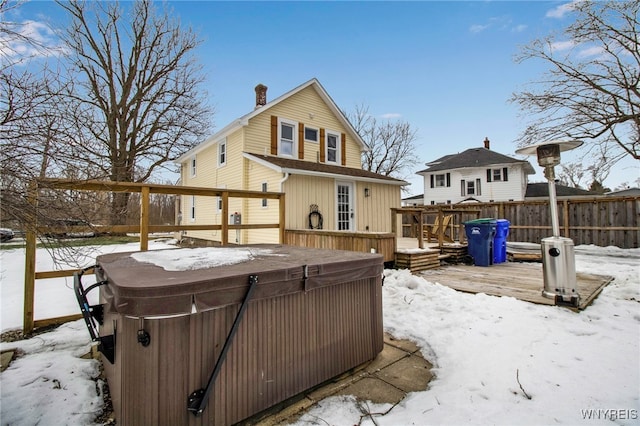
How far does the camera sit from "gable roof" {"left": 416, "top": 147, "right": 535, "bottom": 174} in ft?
73.4

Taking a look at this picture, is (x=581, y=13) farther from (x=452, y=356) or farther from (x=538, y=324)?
(x=452, y=356)

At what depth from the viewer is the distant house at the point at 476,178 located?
21.9 metres

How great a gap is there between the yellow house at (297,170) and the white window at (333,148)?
0.04m

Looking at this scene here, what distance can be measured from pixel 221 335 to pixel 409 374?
4.94 feet

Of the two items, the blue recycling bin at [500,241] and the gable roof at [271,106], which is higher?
the gable roof at [271,106]

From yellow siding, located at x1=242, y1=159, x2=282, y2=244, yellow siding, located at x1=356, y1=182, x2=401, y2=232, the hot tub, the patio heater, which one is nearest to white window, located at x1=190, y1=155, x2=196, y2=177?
yellow siding, located at x1=242, y1=159, x2=282, y2=244

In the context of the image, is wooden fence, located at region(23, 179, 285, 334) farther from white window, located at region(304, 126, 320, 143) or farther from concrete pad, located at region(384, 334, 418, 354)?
white window, located at region(304, 126, 320, 143)

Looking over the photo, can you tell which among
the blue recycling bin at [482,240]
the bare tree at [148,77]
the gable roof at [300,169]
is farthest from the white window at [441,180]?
the blue recycling bin at [482,240]

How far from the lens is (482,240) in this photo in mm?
6625

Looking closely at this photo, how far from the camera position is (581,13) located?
9.69 meters

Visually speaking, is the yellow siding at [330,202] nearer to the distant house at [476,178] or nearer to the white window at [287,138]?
the white window at [287,138]

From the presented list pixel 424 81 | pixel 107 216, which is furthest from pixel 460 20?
pixel 107 216

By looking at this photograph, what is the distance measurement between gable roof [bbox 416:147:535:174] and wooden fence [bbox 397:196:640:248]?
12396 mm

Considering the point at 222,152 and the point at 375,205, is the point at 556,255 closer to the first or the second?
the point at 375,205
